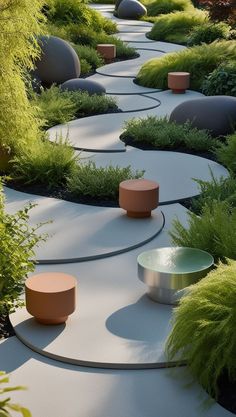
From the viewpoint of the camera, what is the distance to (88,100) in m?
11.1

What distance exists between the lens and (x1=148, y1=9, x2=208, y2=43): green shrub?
18547mm

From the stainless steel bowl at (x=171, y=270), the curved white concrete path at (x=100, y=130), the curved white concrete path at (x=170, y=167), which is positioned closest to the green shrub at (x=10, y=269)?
the stainless steel bowl at (x=171, y=270)

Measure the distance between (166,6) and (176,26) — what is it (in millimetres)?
4505

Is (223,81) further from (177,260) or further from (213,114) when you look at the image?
(177,260)

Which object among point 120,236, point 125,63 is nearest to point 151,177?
point 120,236

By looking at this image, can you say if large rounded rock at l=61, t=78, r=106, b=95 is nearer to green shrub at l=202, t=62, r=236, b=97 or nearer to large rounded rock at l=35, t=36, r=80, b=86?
large rounded rock at l=35, t=36, r=80, b=86

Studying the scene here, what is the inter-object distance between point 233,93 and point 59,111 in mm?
2600

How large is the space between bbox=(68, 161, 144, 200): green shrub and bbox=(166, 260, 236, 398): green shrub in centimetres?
305

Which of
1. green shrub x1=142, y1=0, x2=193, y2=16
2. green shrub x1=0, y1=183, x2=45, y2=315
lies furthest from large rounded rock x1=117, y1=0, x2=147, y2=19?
green shrub x1=0, y1=183, x2=45, y2=315

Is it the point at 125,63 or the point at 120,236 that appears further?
the point at 125,63

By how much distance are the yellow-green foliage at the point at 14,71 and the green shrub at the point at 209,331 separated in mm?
3896

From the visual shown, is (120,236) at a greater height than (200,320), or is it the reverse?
(200,320)

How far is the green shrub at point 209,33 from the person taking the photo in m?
15.7

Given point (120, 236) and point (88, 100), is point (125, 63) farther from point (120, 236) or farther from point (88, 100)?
point (120, 236)
